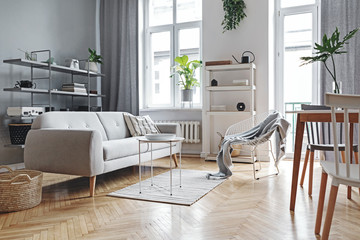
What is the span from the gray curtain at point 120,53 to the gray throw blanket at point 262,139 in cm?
243

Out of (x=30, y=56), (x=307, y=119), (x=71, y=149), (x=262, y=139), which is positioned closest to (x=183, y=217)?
A: (x=307, y=119)

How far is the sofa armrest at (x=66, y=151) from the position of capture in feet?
8.82

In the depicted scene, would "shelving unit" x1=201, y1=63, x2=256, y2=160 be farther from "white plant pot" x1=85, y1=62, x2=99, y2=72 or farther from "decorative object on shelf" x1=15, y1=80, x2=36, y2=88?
"decorative object on shelf" x1=15, y1=80, x2=36, y2=88

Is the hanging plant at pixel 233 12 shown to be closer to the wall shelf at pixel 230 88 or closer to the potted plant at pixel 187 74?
the potted plant at pixel 187 74

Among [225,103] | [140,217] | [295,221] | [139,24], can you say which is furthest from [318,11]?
[140,217]

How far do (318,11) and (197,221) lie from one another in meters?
3.90

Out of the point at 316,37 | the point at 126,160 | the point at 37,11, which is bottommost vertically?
the point at 126,160

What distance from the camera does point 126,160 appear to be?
10.5 feet

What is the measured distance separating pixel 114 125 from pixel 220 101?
178 cm

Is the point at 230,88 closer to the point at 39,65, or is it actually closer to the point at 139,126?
the point at 139,126

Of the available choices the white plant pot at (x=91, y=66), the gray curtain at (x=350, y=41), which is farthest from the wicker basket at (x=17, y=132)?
the gray curtain at (x=350, y=41)

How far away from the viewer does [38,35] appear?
448 centimetres

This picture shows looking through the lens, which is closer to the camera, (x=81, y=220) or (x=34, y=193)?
(x=81, y=220)

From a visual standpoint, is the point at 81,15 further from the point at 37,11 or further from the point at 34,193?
the point at 34,193
